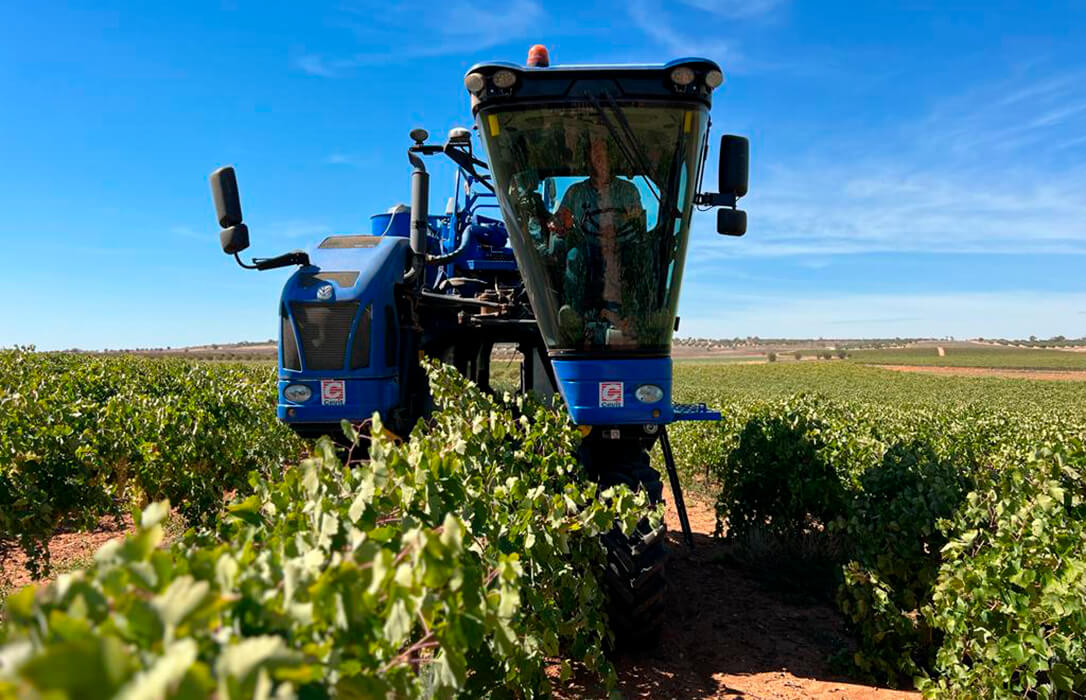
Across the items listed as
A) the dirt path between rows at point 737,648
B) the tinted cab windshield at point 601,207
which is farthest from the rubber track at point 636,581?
the tinted cab windshield at point 601,207

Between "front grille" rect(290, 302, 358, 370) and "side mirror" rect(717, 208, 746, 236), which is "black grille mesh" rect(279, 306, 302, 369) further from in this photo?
"side mirror" rect(717, 208, 746, 236)

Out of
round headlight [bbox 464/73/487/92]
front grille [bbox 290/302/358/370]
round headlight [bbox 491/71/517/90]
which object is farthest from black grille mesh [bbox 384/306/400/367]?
round headlight [bbox 491/71/517/90]

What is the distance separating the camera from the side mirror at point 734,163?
4297mm

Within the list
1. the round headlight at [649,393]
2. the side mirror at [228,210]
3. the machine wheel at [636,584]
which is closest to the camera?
the machine wheel at [636,584]

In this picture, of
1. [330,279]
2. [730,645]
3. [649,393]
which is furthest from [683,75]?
[730,645]

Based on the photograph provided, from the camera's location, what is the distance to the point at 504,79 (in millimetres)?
4164

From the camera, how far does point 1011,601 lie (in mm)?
3461

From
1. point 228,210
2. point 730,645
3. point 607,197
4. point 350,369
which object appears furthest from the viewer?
point 350,369

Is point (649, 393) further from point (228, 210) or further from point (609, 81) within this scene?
point (228, 210)

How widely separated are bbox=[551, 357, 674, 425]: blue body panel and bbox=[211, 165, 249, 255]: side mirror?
7.44 feet

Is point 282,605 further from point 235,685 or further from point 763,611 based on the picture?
point 763,611

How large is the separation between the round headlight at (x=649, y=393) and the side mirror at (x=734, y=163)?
4.08 ft

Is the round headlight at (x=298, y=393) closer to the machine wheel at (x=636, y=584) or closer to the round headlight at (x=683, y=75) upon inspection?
the machine wheel at (x=636, y=584)

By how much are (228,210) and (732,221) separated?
121 inches
